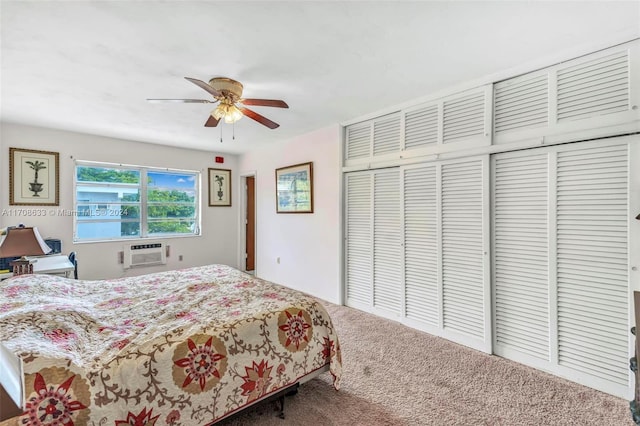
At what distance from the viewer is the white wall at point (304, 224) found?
3.93 metres

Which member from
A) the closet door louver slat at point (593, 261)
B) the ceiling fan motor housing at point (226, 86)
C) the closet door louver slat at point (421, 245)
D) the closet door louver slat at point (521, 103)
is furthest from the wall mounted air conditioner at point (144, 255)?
the closet door louver slat at point (593, 261)

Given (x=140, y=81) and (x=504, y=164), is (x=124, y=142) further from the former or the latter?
(x=504, y=164)

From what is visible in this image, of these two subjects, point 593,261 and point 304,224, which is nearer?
point 593,261

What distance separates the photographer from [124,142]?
4.52 meters

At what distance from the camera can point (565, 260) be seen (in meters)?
2.18

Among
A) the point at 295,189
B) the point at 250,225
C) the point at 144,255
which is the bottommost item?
the point at 144,255

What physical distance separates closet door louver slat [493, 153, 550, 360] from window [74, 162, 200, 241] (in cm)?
480

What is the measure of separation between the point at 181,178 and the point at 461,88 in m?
4.65

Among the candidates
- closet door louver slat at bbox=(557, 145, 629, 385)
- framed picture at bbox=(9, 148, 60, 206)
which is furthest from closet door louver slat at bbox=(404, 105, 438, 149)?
framed picture at bbox=(9, 148, 60, 206)

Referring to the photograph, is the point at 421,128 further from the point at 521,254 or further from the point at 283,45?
the point at 283,45

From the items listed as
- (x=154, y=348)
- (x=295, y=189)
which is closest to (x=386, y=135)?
(x=295, y=189)

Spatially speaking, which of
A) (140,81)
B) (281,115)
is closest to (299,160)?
(281,115)

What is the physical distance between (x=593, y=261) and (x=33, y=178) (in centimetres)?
611

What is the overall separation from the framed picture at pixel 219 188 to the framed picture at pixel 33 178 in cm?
217
